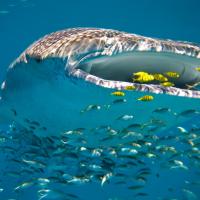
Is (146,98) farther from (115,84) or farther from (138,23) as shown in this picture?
(138,23)

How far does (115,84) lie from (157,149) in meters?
3.59

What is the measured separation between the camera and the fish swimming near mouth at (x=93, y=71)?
15.5 ft

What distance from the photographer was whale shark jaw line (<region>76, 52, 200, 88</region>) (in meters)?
5.02

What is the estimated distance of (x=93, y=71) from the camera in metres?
5.39

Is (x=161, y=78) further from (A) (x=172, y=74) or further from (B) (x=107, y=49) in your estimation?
(B) (x=107, y=49)

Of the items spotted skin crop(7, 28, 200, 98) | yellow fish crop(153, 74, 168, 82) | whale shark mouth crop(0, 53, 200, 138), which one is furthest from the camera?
yellow fish crop(153, 74, 168, 82)

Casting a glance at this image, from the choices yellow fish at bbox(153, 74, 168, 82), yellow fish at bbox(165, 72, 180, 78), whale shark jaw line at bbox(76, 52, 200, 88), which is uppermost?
whale shark jaw line at bbox(76, 52, 200, 88)

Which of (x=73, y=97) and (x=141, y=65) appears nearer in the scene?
(x=141, y=65)

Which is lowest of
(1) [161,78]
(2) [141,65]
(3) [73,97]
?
(1) [161,78]

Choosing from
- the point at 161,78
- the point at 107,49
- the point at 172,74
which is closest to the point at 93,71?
the point at 107,49

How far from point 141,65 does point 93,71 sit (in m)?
0.74

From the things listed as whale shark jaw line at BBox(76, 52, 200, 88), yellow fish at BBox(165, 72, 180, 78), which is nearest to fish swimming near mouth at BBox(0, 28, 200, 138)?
whale shark jaw line at BBox(76, 52, 200, 88)

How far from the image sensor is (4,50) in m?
26.4

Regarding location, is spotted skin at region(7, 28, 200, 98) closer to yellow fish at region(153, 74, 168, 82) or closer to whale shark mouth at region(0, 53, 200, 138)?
whale shark mouth at region(0, 53, 200, 138)
